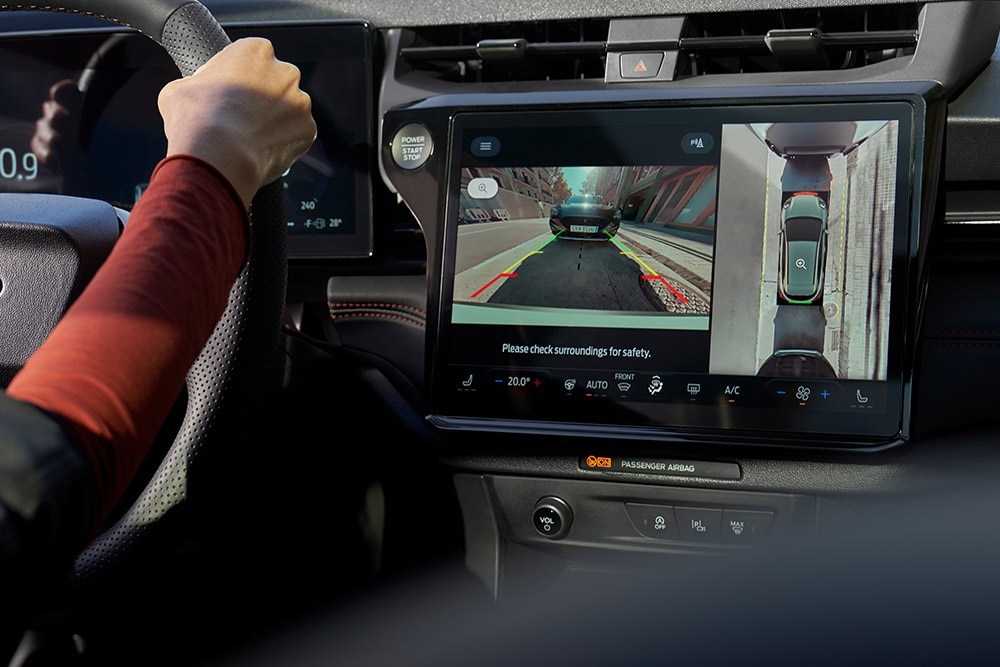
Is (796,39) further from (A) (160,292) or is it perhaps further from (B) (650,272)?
(A) (160,292)

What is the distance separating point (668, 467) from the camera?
3.93ft

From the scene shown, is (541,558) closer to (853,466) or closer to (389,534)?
(389,534)

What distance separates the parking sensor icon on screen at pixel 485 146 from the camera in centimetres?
123

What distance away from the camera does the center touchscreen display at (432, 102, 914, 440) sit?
3.60 feet

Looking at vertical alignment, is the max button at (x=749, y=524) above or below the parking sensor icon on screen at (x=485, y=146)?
below

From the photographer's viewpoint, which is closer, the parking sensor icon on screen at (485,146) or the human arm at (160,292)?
the human arm at (160,292)

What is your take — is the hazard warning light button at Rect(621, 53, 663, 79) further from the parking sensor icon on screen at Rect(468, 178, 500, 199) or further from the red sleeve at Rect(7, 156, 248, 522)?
the red sleeve at Rect(7, 156, 248, 522)

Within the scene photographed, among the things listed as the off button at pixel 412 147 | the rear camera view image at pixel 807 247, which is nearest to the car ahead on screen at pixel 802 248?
the rear camera view image at pixel 807 247

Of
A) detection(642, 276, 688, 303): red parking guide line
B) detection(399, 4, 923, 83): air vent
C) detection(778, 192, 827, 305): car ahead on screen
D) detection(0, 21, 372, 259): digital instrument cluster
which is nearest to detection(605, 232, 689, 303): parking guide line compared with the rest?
detection(642, 276, 688, 303): red parking guide line

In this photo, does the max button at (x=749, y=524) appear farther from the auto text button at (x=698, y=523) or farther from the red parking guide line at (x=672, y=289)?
the red parking guide line at (x=672, y=289)

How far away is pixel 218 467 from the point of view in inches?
36.5

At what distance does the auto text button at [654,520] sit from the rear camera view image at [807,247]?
0.21m

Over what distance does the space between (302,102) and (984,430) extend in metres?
0.87

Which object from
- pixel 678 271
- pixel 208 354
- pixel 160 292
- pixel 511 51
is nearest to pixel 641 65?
pixel 511 51
